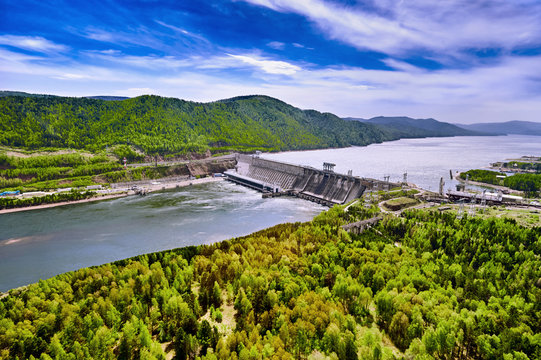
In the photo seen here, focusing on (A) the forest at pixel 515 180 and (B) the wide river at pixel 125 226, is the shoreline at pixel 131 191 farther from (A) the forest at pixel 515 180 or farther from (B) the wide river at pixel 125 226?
(A) the forest at pixel 515 180

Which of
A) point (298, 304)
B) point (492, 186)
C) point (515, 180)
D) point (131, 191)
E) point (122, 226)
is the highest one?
point (515, 180)

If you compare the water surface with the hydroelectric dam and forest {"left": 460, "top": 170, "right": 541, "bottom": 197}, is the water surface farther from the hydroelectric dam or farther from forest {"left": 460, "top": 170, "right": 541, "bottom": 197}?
forest {"left": 460, "top": 170, "right": 541, "bottom": 197}

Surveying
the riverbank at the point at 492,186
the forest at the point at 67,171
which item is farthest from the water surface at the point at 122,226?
the riverbank at the point at 492,186

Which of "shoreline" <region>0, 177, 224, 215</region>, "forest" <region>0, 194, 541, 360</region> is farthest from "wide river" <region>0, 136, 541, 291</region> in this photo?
"forest" <region>0, 194, 541, 360</region>

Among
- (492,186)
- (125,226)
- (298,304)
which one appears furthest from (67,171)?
(492,186)

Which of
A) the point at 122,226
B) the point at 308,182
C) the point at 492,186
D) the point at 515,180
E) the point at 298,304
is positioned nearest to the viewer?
the point at 298,304

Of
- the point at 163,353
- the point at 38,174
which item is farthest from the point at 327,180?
the point at 38,174

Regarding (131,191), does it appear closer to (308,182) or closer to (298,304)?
(308,182)
